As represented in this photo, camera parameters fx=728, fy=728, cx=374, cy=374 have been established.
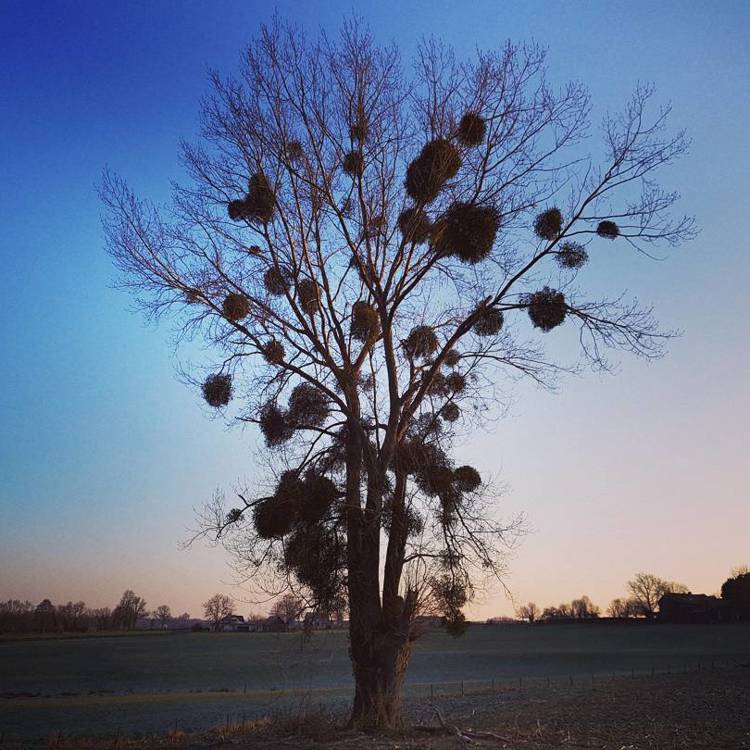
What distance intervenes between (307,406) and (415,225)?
123 inches

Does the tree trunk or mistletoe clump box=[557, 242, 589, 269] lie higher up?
mistletoe clump box=[557, 242, 589, 269]

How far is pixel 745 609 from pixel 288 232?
266 feet

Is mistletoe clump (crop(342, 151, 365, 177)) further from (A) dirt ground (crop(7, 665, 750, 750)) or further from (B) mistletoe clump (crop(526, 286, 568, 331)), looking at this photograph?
(A) dirt ground (crop(7, 665, 750, 750))

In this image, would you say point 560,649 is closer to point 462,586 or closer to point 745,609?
point 745,609

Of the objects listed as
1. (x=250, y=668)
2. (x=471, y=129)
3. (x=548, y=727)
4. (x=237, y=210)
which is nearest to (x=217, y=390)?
(x=237, y=210)

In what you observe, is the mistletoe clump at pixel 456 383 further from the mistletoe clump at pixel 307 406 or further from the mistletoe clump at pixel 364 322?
the mistletoe clump at pixel 307 406

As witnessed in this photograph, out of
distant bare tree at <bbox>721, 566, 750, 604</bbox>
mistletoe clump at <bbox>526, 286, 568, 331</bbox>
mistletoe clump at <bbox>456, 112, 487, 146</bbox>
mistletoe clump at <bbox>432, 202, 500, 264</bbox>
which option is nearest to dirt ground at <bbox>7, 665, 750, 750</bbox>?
mistletoe clump at <bbox>526, 286, 568, 331</bbox>

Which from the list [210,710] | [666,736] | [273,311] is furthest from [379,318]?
Result: [210,710]

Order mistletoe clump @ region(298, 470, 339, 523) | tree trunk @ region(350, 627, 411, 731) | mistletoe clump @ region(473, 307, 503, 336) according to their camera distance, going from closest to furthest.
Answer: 1. tree trunk @ region(350, 627, 411, 731)
2. mistletoe clump @ region(298, 470, 339, 523)
3. mistletoe clump @ region(473, 307, 503, 336)

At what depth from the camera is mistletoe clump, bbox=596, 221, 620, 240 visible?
33.3ft

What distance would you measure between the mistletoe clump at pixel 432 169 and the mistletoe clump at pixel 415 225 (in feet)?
1.21

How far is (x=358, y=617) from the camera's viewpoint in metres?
9.71

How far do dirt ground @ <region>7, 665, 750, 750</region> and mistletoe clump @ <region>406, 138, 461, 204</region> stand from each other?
703cm

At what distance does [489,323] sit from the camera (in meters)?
11.2
